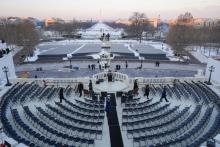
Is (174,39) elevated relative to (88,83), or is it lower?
elevated

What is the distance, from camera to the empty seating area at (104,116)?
531 inches

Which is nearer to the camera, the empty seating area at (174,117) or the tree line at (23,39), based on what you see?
the empty seating area at (174,117)

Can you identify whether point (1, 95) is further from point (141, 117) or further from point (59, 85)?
point (141, 117)

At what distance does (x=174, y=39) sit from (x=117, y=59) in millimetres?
14844

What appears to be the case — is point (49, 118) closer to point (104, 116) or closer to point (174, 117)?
point (104, 116)

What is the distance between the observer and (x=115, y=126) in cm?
1555

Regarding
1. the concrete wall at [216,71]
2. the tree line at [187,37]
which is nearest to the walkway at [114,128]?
the concrete wall at [216,71]

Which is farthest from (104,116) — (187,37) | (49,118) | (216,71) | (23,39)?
(23,39)

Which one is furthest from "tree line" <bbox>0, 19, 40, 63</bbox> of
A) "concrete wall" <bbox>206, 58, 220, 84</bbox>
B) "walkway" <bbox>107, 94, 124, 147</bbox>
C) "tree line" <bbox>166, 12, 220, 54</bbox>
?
"concrete wall" <bbox>206, 58, 220, 84</bbox>

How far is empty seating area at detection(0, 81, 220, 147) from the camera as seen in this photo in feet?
44.3

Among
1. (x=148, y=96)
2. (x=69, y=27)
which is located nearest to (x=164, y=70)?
(x=148, y=96)

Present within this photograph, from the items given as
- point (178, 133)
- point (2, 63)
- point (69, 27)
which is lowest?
point (178, 133)

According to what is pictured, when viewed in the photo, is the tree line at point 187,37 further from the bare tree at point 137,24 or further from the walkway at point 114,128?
the walkway at point 114,128

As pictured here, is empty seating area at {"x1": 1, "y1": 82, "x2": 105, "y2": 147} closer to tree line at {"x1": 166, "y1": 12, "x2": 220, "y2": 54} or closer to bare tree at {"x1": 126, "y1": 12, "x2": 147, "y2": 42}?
tree line at {"x1": 166, "y1": 12, "x2": 220, "y2": 54}
